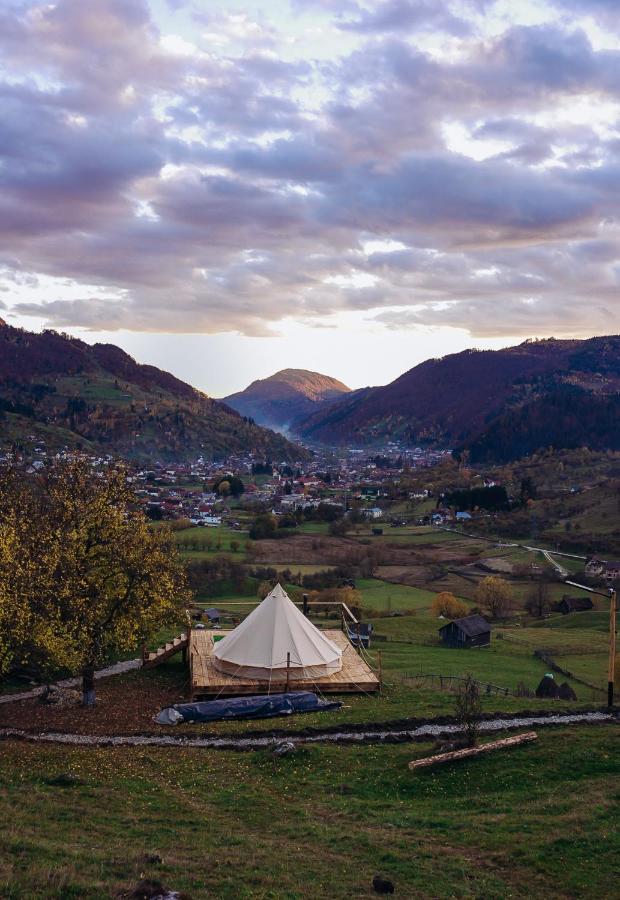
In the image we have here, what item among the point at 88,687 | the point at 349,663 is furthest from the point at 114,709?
the point at 349,663

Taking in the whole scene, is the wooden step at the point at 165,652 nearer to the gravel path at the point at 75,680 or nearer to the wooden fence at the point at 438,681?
the gravel path at the point at 75,680

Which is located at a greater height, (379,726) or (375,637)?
(379,726)

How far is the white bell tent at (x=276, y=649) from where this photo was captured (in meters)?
27.2

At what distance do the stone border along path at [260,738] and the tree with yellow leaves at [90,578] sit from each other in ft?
9.93

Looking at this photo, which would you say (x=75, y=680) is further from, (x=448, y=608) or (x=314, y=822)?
(x=448, y=608)

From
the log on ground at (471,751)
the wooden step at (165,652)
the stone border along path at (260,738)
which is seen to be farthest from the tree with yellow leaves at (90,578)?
the log on ground at (471,751)

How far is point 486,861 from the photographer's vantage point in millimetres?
13164

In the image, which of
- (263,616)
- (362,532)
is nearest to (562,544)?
(362,532)

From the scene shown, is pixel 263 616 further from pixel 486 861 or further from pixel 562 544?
pixel 562 544

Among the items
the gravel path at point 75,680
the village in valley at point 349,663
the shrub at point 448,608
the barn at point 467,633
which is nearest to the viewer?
the village in valley at point 349,663

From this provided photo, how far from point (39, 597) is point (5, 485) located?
13.1 metres

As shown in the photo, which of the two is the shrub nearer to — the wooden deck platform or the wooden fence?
the wooden fence

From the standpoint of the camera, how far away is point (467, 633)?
52938mm

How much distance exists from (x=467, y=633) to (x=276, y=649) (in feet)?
95.1
